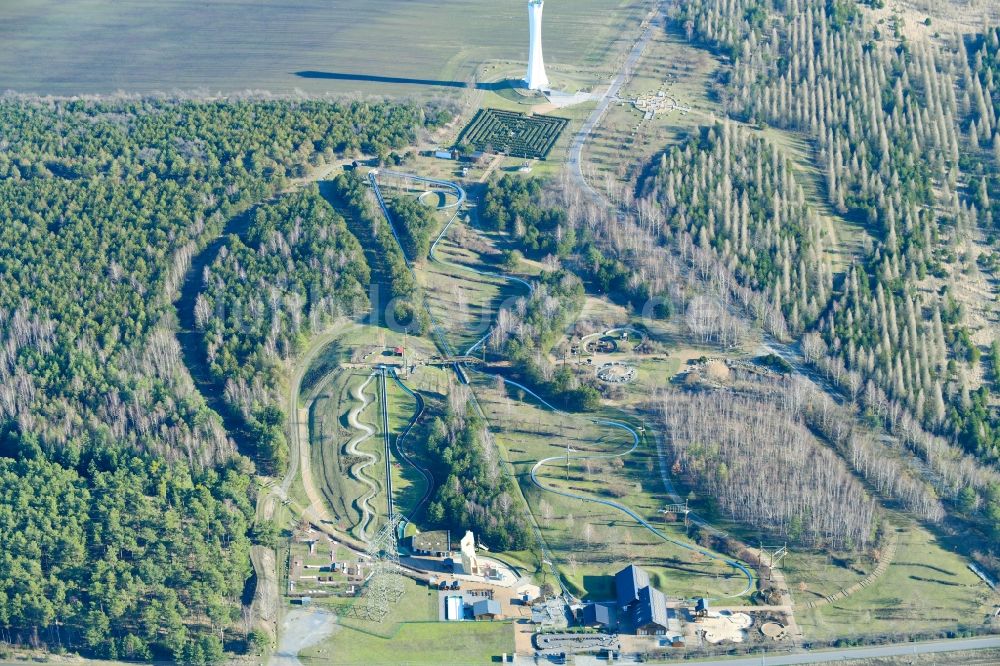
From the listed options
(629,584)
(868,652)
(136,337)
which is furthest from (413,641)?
(136,337)

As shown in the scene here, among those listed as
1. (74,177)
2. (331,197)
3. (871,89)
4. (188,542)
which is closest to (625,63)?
(871,89)

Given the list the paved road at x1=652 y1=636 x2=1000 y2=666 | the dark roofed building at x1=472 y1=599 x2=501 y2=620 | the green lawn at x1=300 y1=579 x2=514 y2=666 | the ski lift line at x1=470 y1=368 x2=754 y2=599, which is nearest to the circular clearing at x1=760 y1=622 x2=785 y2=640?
the paved road at x1=652 y1=636 x2=1000 y2=666

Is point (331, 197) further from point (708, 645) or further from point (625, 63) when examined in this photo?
point (708, 645)

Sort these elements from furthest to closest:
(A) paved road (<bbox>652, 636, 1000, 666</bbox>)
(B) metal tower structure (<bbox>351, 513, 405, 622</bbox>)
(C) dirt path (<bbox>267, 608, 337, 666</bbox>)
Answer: (B) metal tower structure (<bbox>351, 513, 405, 622</bbox>) → (C) dirt path (<bbox>267, 608, 337, 666</bbox>) → (A) paved road (<bbox>652, 636, 1000, 666</bbox>)

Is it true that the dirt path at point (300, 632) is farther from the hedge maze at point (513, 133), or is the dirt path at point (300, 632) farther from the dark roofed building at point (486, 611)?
the hedge maze at point (513, 133)

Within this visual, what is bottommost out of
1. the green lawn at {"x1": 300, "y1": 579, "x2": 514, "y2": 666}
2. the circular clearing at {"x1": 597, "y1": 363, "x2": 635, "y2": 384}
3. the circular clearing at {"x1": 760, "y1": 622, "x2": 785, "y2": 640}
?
the green lawn at {"x1": 300, "y1": 579, "x2": 514, "y2": 666}

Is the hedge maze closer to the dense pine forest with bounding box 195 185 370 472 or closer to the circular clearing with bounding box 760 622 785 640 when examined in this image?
the dense pine forest with bounding box 195 185 370 472
